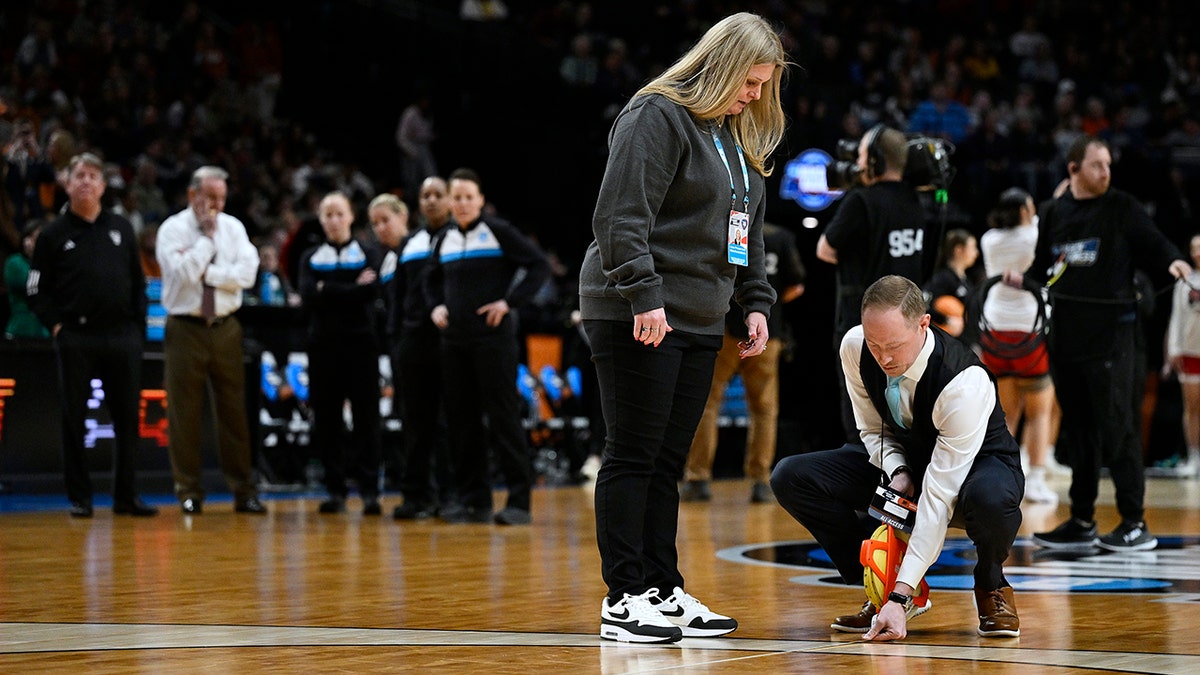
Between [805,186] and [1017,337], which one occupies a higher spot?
[805,186]

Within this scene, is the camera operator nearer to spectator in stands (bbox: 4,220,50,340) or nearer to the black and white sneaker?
the black and white sneaker

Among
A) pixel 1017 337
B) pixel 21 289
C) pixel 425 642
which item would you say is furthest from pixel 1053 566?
pixel 21 289

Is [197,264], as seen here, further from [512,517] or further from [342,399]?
[512,517]

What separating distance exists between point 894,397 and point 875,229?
2.52m

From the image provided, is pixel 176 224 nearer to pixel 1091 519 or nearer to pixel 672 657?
pixel 1091 519

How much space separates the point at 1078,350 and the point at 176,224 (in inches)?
208

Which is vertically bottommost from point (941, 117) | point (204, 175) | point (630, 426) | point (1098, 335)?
point (630, 426)

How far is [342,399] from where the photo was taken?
30.6 feet

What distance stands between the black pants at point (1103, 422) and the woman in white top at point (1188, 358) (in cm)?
665

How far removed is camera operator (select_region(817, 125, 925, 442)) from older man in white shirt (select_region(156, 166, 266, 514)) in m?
3.91

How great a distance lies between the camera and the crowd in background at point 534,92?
14594 millimetres

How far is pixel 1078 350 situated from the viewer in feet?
21.5

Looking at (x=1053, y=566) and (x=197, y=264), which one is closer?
(x=1053, y=566)

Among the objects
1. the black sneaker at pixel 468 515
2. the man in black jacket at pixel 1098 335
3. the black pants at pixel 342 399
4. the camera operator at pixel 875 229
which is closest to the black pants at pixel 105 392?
the black pants at pixel 342 399
